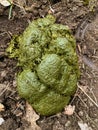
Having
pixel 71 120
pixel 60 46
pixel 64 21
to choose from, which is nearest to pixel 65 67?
pixel 60 46

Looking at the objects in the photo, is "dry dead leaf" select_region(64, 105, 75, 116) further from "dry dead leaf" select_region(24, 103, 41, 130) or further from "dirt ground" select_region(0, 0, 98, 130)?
"dry dead leaf" select_region(24, 103, 41, 130)

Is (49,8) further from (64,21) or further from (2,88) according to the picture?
(2,88)

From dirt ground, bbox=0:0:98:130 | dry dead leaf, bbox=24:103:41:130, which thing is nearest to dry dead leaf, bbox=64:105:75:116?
dirt ground, bbox=0:0:98:130

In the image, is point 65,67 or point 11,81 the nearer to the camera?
point 65,67

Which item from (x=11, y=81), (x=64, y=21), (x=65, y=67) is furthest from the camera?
(x=64, y=21)

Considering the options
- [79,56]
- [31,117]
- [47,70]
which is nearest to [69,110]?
[31,117]

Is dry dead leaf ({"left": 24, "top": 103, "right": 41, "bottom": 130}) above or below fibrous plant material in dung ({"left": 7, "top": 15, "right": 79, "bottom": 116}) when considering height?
below
